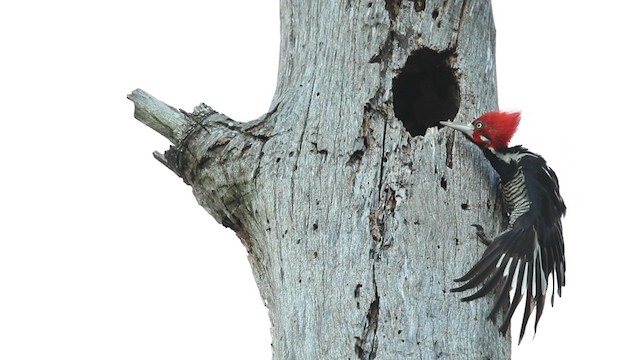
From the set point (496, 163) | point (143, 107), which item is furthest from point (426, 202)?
point (143, 107)

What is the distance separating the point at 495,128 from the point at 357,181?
69cm

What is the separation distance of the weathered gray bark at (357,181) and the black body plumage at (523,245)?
0.29 feet

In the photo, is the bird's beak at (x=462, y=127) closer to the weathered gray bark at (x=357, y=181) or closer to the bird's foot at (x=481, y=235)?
the weathered gray bark at (x=357, y=181)

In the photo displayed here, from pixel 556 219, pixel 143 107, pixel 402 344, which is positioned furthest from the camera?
pixel 143 107

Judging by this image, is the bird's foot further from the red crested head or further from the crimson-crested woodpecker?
the red crested head

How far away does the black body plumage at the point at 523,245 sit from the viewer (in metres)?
4.40

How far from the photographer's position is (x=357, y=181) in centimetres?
459

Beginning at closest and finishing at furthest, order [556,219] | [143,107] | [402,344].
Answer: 1. [402,344]
2. [556,219]
3. [143,107]

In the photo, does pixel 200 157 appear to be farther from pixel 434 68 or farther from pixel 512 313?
pixel 512 313

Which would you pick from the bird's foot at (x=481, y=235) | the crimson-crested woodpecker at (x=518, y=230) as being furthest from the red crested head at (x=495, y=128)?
the bird's foot at (x=481, y=235)

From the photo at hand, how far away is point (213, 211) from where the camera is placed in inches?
201

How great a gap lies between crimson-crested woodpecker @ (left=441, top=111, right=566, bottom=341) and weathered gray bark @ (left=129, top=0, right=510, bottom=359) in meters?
0.08

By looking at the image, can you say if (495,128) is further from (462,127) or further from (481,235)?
(481,235)

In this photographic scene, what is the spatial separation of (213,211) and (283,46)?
0.82 metres
